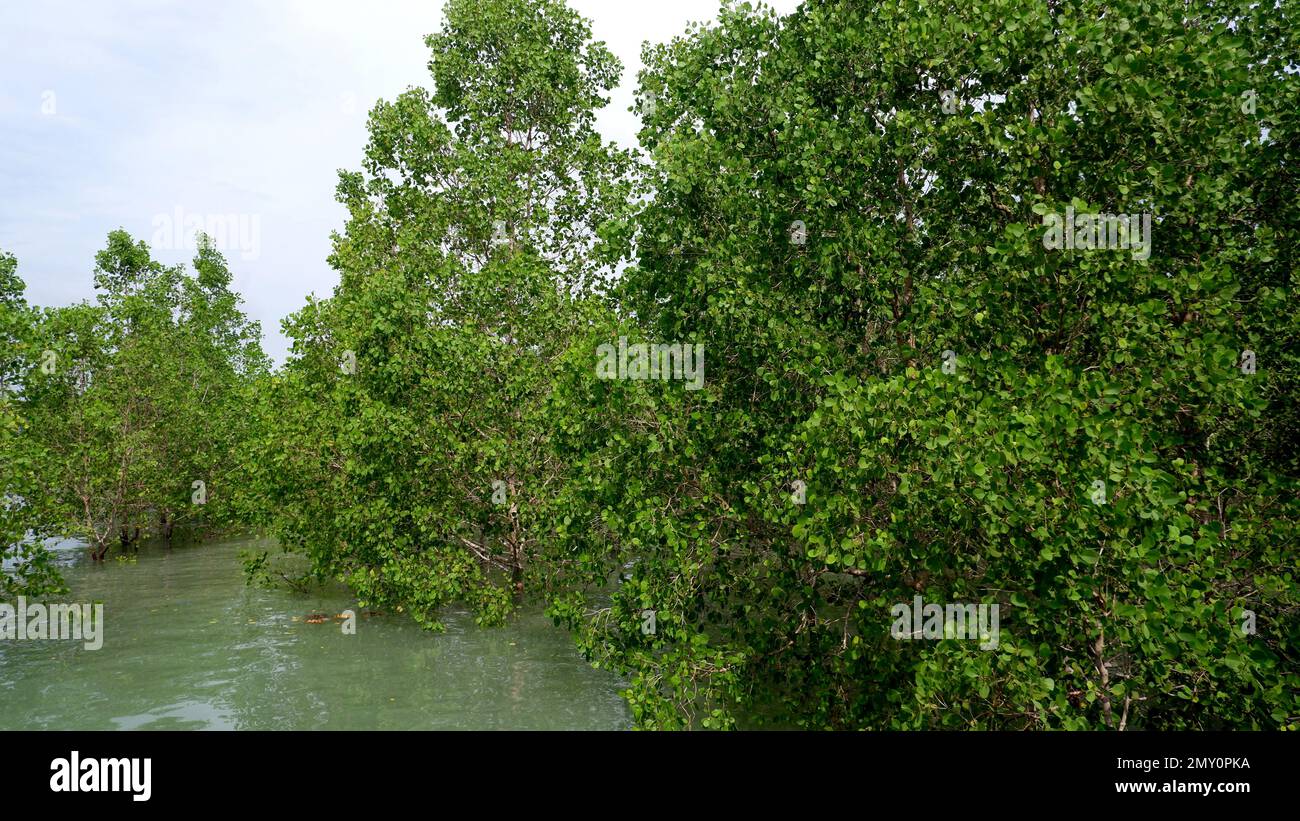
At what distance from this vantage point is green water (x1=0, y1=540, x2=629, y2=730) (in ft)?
50.6

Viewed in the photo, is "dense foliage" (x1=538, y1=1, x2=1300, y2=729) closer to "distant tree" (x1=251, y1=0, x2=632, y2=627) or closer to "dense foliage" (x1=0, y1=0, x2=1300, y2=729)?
"dense foliage" (x1=0, y1=0, x2=1300, y2=729)

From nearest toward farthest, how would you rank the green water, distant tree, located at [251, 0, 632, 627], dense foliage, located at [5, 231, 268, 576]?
the green water < distant tree, located at [251, 0, 632, 627] < dense foliage, located at [5, 231, 268, 576]

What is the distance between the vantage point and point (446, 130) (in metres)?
23.1

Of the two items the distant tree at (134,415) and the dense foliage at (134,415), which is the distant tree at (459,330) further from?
the distant tree at (134,415)

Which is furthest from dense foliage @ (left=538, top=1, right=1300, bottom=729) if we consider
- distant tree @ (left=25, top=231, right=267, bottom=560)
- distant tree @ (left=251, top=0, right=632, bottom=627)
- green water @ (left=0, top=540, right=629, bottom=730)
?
distant tree @ (left=25, top=231, right=267, bottom=560)

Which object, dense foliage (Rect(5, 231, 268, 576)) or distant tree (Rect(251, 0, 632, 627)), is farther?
dense foliage (Rect(5, 231, 268, 576))

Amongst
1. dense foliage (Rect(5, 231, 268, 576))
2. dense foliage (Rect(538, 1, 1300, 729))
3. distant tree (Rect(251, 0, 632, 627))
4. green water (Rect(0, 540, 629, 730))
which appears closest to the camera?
dense foliage (Rect(538, 1, 1300, 729))

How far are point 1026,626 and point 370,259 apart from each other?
23355mm

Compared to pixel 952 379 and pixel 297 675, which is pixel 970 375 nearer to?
pixel 952 379

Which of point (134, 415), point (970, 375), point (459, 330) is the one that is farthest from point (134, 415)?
point (970, 375)

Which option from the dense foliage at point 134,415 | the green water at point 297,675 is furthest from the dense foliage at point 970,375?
the dense foliage at point 134,415

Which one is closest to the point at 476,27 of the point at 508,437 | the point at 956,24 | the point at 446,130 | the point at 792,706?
the point at 446,130
